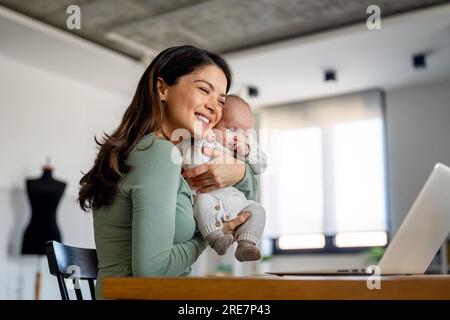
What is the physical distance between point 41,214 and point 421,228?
3681mm

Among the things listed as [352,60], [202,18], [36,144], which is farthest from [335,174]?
[36,144]

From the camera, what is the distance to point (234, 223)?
1.17 metres

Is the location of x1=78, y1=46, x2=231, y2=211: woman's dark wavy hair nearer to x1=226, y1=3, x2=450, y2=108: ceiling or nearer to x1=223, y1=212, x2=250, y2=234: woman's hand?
x1=223, y1=212, x2=250, y2=234: woman's hand

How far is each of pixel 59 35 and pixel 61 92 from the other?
91 cm

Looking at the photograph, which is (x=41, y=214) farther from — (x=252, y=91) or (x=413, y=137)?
(x=413, y=137)

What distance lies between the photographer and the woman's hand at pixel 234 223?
1.16 metres

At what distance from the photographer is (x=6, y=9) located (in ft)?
13.4

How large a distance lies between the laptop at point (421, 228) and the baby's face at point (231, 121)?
470 mm

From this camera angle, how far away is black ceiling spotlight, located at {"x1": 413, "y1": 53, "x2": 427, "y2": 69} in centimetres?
478

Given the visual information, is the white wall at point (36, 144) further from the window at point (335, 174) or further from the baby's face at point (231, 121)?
the baby's face at point (231, 121)

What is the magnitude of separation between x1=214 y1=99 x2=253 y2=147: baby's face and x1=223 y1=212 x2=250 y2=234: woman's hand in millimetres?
172
